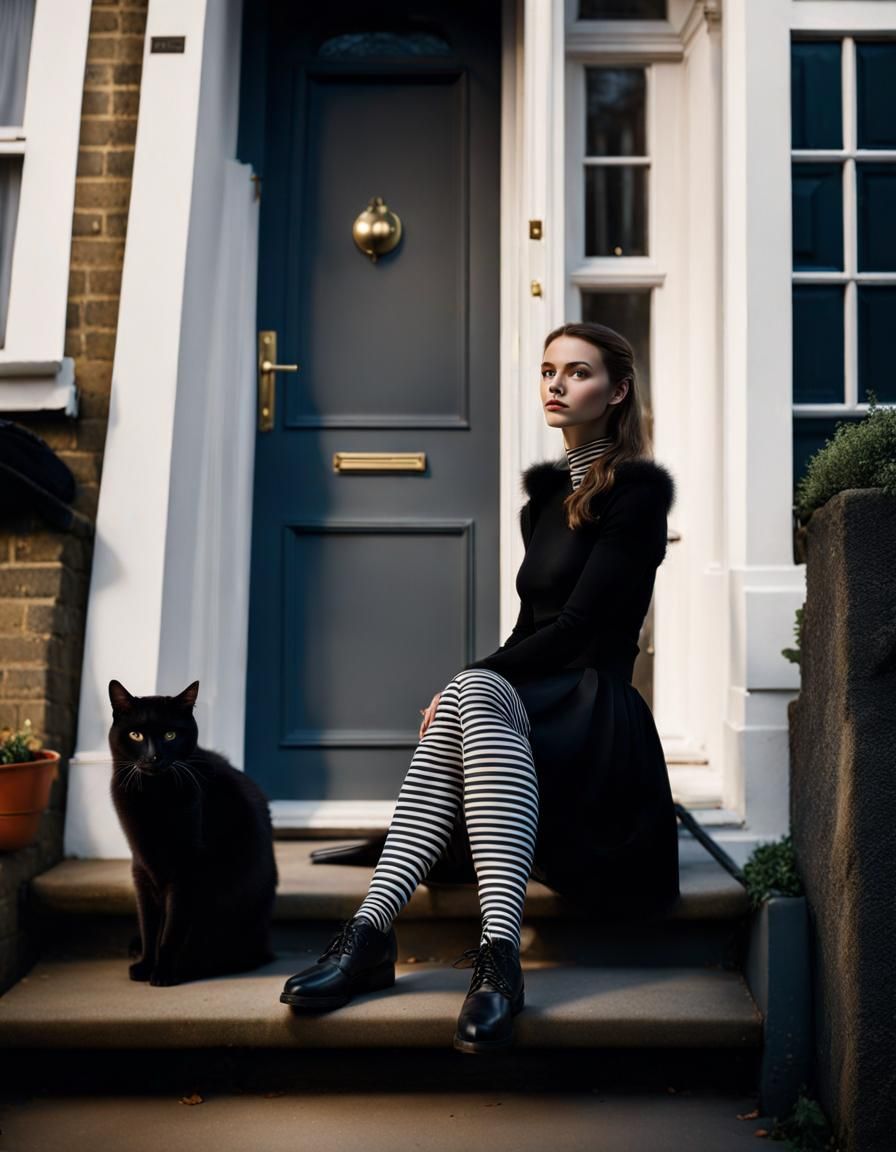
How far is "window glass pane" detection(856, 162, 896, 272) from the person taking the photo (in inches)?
130

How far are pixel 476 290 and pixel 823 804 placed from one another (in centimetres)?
198

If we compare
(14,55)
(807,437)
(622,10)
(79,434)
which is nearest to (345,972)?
(79,434)

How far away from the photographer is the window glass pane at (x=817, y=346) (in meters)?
3.27

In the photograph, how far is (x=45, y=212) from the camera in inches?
133

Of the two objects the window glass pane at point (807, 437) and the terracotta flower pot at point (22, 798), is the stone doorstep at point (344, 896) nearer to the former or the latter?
the terracotta flower pot at point (22, 798)

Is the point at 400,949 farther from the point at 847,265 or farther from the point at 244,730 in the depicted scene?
the point at 847,265

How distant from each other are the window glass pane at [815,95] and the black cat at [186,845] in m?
2.19

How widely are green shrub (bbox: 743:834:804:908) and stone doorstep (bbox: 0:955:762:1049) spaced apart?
8.0 inches

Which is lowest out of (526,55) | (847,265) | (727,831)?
(727,831)

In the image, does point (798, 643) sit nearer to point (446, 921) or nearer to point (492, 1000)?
point (446, 921)

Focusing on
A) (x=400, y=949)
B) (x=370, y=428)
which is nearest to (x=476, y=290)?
(x=370, y=428)

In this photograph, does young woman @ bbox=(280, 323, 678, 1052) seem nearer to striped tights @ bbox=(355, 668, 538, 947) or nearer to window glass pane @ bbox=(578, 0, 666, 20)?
striped tights @ bbox=(355, 668, 538, 947)

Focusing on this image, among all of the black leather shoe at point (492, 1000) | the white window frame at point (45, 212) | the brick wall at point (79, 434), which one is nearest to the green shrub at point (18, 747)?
the brick wall at point (79, 434)

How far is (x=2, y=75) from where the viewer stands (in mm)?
3521
